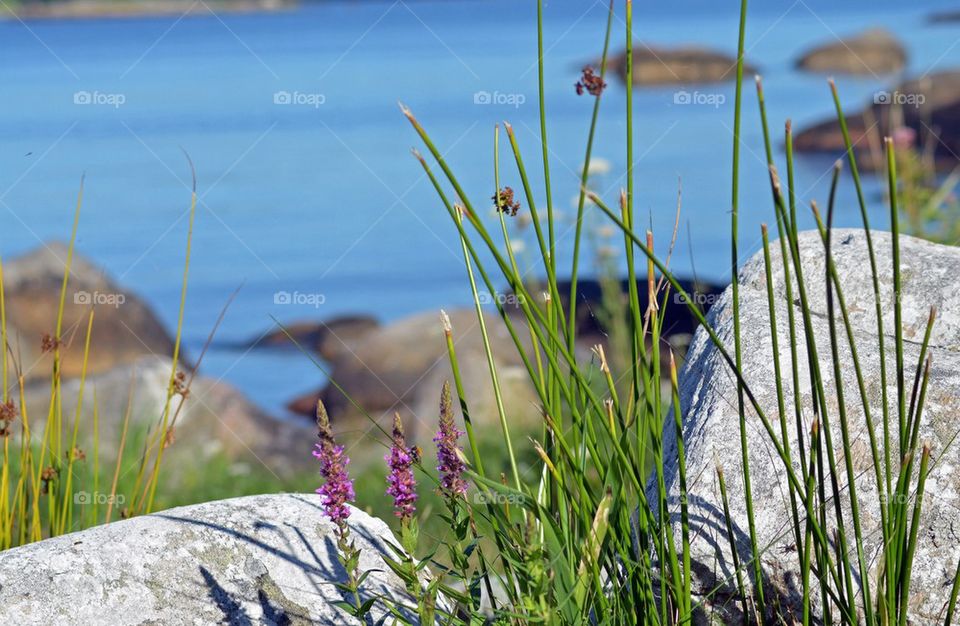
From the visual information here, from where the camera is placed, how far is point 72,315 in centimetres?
872

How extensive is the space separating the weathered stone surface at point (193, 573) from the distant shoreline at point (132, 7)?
37.6m

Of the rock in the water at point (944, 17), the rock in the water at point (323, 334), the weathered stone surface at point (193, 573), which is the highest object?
the rock in the water at point (944, 17)

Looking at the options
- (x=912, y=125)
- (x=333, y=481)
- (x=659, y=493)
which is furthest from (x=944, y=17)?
(x=333, y=481)

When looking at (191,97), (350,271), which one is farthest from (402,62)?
(350,271)

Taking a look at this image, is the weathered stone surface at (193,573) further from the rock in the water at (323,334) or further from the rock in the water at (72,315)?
the rock in the water at (323,334)

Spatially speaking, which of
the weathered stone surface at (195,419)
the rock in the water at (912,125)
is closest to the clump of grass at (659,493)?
the weathered stone surface at (195,419)

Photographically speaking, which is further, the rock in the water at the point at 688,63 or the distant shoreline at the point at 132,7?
the distant shoreline at the point at 132,7

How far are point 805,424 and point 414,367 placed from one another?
6349mm

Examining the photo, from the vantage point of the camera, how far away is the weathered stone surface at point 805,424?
1.75 metres

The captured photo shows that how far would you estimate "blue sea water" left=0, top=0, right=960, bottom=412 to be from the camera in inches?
467

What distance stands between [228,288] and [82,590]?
11.9 meters

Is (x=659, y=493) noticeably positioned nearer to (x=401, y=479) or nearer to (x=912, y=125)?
(x=401, y=479)

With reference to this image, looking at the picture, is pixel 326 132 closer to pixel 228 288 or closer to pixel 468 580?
pixel 228 288

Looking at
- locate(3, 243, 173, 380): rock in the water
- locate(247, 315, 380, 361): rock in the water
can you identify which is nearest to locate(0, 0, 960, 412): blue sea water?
locate(247, 315, 380, 361): rock in the water
